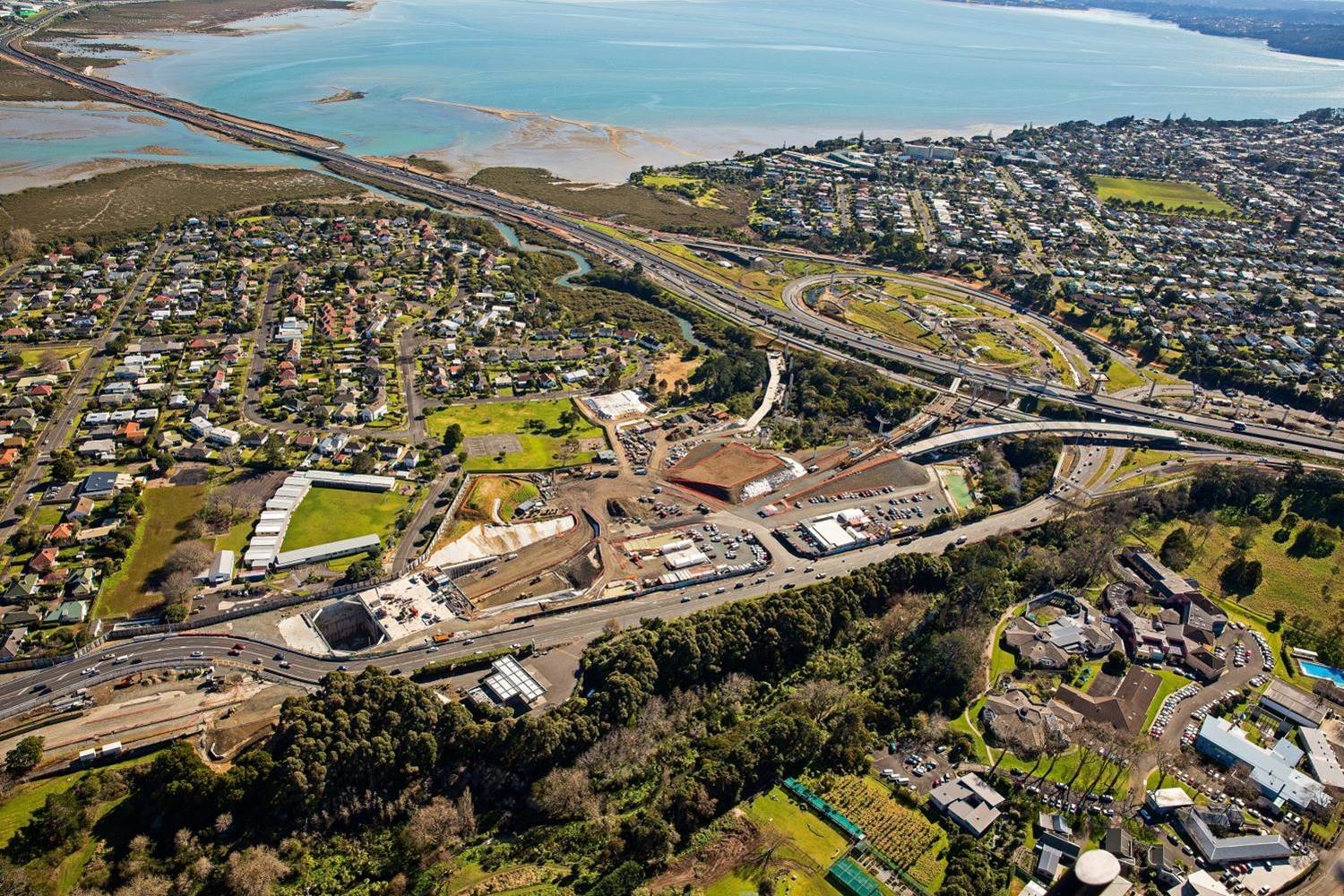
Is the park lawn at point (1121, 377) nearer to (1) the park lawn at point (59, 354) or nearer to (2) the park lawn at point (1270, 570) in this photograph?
(2) the park lawn at point (1270, 570)

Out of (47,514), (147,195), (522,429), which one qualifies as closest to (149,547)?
(47,514)

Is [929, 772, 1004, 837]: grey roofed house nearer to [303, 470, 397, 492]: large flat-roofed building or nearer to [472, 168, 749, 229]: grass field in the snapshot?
[303, 470, 397, 492]: large flat-roofed building

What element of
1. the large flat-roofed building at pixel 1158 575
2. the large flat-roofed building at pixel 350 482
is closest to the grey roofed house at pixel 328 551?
the large flat-roofed building at pixel 350 482

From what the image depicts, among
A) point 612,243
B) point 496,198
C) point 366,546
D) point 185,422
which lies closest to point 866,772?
point 366,546

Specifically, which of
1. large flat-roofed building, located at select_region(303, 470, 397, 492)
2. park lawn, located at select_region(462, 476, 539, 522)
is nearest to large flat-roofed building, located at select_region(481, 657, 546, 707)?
park lawn, located at select_region(462, 476, 539, 522)

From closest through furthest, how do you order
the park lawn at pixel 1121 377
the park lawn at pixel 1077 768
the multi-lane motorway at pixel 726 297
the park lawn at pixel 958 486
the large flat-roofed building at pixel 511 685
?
the park lawn at pixel 1077 768
the large flat-roofed building at pixel 511 685
the park lawn at pixel 958 486
the multi-lane motorway at pixel 726 297
the park lawn at pixel 1121 377

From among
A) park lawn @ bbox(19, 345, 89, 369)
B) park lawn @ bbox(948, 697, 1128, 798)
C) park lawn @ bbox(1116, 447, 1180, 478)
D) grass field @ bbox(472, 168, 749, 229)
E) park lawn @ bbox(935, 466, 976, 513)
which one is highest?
grass field @ bbox(472, 168, 749, 229)
